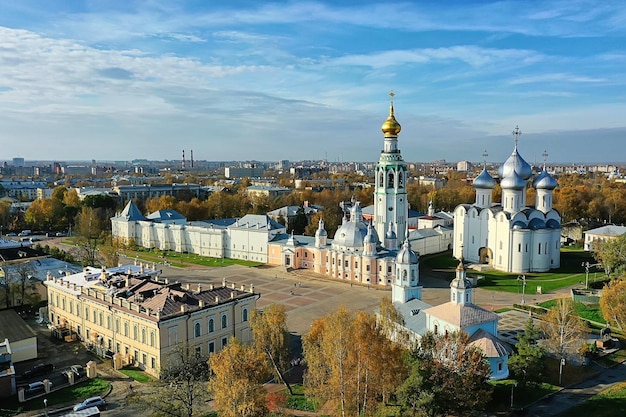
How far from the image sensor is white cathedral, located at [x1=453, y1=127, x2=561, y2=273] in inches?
1880

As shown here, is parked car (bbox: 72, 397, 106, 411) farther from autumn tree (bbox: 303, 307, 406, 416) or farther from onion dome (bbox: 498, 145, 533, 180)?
onion dome (bbox: 498, 145, 533, 180)

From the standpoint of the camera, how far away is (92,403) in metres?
22.0

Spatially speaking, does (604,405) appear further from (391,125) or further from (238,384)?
(391,125)

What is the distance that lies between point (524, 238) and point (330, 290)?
19.2 m

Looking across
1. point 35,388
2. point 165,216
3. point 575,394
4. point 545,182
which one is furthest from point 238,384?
point 165,216

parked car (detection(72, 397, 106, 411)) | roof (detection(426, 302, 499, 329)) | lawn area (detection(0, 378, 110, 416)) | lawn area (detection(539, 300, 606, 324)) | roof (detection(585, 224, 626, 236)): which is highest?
roof (detection(585, 224, 626, 236))

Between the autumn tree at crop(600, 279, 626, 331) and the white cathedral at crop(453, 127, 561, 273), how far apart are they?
15.0 m

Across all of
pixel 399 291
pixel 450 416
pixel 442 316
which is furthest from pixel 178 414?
pixel 399 291

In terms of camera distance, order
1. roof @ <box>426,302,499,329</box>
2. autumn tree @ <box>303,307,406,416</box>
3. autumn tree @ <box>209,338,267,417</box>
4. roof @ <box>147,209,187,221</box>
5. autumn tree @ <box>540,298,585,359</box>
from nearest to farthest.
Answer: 1. autumn tree @ <box>209,338,267,417</box>
2. autumn tree @ <box>303,307,406,416</box>
3. roof @ <box>426,302,499,329</box>
4. autumn tree @ <box>540,298,585,359</box>
5. roof @ <box>147,209,187,221</box>

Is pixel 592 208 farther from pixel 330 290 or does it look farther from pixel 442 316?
pixel 442 316

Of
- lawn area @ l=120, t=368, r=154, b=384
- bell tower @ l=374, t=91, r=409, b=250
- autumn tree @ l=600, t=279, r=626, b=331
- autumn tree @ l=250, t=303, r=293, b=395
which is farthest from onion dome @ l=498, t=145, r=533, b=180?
lawn area @ l=120, t=368, r=154, b=384

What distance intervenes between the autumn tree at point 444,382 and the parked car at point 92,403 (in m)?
13.0

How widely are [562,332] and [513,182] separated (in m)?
26.5

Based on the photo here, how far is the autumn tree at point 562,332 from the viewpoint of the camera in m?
25.4
